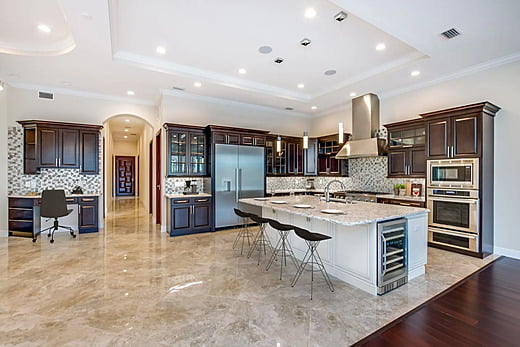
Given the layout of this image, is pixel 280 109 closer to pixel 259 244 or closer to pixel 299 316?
pixel 259 244

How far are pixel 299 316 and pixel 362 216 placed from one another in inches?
48.5

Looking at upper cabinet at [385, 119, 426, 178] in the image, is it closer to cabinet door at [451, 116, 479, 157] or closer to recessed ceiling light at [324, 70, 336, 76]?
cabinet door at [451, 116, 479, 157]

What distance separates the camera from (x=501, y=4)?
2.90m

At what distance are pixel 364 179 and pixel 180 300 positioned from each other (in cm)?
540

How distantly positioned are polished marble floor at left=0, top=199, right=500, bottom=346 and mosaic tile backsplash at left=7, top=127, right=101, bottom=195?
1.74m

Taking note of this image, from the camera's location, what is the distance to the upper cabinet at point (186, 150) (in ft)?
19.4

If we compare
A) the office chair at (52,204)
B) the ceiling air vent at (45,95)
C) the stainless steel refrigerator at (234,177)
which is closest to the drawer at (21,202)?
the office chair at (52,204)

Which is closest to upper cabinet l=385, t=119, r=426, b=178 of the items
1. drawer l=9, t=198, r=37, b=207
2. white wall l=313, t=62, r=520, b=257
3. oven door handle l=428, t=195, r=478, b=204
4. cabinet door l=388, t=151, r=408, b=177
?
cabinet door l=388, t=151, r=408, b=177

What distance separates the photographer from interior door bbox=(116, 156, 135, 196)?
1482 centimetres

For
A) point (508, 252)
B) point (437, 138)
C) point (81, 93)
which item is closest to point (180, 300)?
point (437, 138)

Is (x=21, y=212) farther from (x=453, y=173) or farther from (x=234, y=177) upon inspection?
(x=453, y=173)

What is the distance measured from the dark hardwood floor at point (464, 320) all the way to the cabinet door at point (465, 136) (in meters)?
1.99

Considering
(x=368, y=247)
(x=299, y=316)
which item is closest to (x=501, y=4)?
(x=368, y=247)

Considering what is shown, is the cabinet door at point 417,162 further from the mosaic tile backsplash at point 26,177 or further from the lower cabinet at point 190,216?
the mosaic tile backsplash at point 26,177
